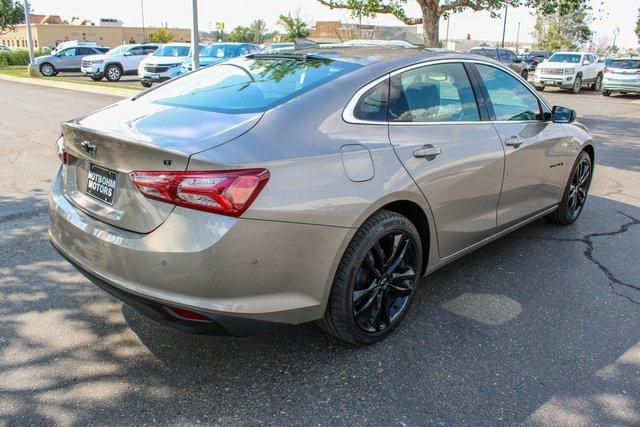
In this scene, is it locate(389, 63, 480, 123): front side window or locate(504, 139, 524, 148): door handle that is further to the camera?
locate(504, 139, 524, 148): door handle

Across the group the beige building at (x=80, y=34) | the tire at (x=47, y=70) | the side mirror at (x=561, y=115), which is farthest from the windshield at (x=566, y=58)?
the beige building at (x=80, y=34)

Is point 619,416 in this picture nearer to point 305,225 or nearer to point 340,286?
point 340,286

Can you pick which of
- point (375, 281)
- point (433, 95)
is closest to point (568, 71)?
point (433, 95)

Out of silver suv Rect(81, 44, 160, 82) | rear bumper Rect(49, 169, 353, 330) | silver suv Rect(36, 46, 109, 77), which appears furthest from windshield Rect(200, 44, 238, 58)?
rear bumper Rect(49, 169, 353, 330)

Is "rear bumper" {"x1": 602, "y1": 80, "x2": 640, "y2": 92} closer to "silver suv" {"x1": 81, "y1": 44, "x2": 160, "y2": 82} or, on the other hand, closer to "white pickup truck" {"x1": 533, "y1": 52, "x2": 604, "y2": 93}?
"white pickup truck" {"x1": 533, "y1": 52, "x2": 604, "y2": 93}

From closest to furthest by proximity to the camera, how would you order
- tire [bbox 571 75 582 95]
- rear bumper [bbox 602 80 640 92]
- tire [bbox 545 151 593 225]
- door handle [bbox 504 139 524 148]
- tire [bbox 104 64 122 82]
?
door handle [bbox 504 139 524 148] < tire [bbox 545 151 593 225] < rear bumper [bbox 602 80 640 92] < tire [bbox 571 75 582 95] < tire [bbox 104 64 122 82]

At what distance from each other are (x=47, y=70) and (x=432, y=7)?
26.5 metres

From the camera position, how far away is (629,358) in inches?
126

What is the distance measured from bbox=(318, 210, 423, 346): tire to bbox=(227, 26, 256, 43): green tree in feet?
309

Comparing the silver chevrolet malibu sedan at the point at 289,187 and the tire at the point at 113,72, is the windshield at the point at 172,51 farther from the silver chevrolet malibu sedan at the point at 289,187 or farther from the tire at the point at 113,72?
the silver chevrolet malibu sedan at the point at 289,187

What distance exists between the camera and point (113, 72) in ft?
90.5

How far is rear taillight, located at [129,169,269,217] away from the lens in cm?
246

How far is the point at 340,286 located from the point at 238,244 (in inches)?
27.0

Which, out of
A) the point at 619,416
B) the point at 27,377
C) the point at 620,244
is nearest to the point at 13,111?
the point at 27,377
